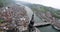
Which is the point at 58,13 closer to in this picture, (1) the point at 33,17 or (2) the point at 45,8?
(2) the point at 45,8

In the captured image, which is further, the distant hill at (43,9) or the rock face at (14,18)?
the distant hill at (43,9)

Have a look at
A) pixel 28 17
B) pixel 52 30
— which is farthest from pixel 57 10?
pixel 28 17

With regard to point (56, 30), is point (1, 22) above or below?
above

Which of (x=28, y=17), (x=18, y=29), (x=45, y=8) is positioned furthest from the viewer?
(x=45, y=8)

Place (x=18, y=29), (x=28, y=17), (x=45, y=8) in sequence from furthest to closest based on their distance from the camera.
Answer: (x=45, y=8), (x=28, y=17), (x=18, y=29)

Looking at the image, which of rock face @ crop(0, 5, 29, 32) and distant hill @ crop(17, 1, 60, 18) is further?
distant hill @ crop(17, 1, 60, 18)

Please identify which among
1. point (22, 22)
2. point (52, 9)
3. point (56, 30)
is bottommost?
point (56, 30)

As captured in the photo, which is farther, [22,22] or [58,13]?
[58,13]

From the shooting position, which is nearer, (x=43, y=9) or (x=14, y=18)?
(x=14, y=18)
